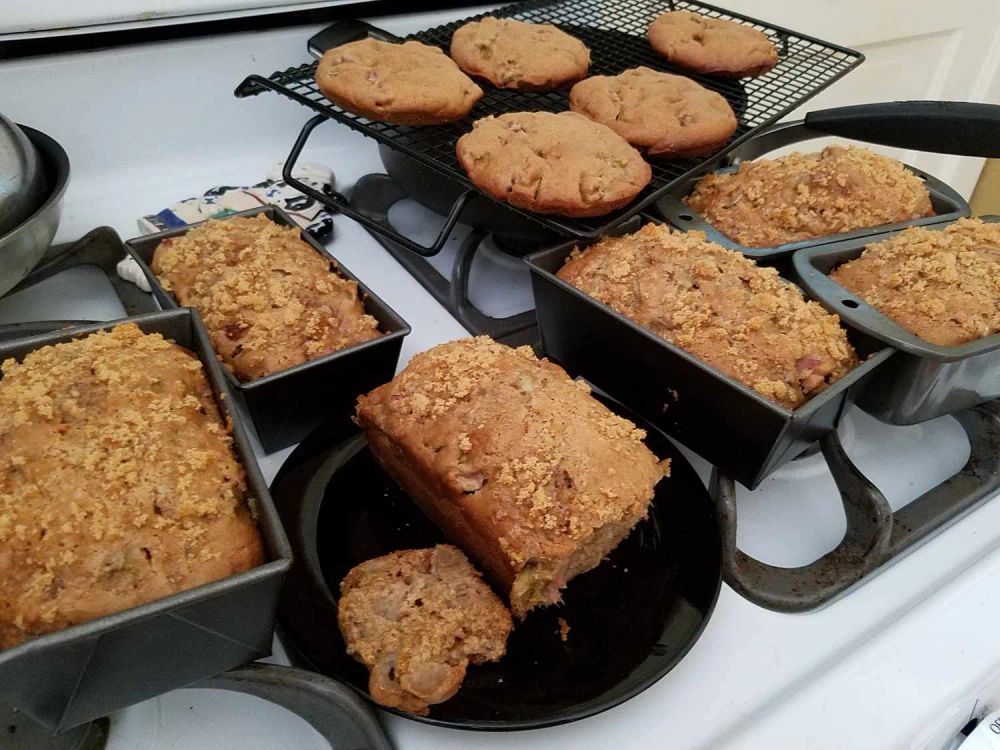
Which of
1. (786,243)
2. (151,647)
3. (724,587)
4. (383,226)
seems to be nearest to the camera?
(151,647)

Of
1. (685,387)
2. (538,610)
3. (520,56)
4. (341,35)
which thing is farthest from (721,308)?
(341,35)

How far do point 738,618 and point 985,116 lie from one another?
0.74 meters

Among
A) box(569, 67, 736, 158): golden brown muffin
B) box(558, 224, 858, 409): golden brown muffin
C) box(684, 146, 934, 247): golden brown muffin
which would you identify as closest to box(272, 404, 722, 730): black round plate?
box(558, 224, 858, 409): golden brown muffin

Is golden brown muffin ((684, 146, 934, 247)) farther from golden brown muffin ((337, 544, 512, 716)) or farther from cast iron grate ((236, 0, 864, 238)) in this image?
golden brown muffin ((337, 544, 512, 716))

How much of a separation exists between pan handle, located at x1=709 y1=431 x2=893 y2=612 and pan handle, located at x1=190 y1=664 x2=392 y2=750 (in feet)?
1.22

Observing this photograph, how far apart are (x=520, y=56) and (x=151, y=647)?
102 cm

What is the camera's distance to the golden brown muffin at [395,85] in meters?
1.03

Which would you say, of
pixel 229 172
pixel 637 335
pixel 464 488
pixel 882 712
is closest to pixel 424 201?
pixel 229 172

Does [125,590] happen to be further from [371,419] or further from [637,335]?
[637,335]

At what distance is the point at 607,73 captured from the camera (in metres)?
1.26

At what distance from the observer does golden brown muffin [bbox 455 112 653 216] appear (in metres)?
0.90

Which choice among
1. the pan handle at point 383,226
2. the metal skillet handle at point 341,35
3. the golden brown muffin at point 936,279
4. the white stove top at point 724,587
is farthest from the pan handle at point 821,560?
the metal skillet handle at point 341,35

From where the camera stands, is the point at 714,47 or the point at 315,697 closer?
the point at 315,697

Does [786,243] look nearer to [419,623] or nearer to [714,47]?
[714,47]
